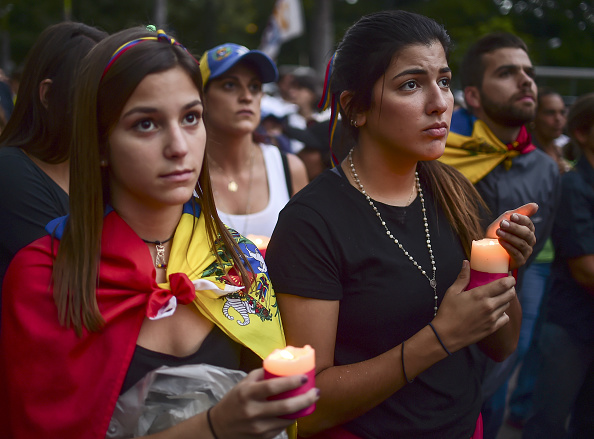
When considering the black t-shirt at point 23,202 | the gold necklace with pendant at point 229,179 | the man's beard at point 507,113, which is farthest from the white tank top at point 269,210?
the man's beard at point 507,113

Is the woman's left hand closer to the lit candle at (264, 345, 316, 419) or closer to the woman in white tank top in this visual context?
the lit candle at (264, 345, 316, 419)

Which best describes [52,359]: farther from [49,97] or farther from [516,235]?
[516,235]

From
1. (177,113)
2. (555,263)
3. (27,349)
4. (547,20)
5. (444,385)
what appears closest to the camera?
(27,349)

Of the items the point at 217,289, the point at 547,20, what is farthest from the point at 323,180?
the point at 547,20

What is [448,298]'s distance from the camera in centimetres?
195

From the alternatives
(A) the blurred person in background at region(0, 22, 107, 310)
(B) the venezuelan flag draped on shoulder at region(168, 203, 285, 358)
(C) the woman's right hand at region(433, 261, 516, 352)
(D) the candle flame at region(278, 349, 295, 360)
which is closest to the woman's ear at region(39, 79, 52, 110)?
(A) the blurred person in background at region(0, 22, 107, 310)

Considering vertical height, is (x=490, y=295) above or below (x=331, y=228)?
below

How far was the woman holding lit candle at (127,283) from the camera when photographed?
166cm

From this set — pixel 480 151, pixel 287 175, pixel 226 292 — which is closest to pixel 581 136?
pixel 480 151

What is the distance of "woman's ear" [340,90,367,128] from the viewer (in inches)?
88.6

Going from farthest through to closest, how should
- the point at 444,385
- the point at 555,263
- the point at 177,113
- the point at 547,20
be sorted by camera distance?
the point at 547,20
the point at 555,263
the point at 444,385
the point at 177,113

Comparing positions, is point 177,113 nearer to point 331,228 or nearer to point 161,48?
point 161,48

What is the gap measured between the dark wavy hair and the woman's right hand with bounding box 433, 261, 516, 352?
5.70 feet

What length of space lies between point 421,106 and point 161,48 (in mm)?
932
